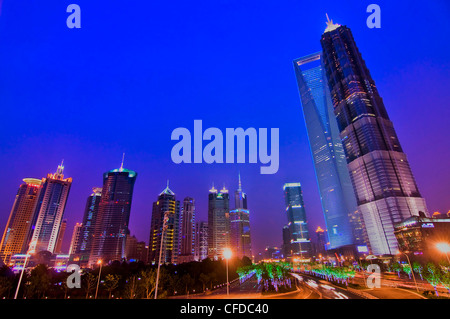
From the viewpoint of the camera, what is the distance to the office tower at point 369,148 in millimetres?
104625

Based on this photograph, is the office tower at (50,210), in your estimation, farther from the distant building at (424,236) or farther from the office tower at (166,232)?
the distant building at (424,236)

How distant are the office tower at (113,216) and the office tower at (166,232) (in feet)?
92.0

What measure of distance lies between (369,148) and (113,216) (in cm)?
17996

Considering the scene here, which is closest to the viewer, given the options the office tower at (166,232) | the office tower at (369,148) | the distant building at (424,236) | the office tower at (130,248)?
the distant building at (424,236)

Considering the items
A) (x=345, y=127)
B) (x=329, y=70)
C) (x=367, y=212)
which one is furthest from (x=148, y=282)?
(x=329, y=70)

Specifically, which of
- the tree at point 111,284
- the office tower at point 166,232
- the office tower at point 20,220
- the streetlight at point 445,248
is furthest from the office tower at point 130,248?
the streetlight at point 445,248

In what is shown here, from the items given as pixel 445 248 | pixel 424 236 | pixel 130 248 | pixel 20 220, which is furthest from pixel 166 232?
pixel 445 248

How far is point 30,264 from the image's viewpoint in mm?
132125

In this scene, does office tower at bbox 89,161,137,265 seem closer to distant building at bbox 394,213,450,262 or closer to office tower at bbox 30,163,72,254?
office tower at bbox 30,163,72,254

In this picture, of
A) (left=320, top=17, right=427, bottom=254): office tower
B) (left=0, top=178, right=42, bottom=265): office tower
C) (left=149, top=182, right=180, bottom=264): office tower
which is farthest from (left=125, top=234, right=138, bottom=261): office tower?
(left=320, top=17, right=427, bottom=254): office tower

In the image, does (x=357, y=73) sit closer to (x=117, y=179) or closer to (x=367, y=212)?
(x=367, y=212)

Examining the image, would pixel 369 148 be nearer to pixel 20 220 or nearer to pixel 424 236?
pixel 424 236

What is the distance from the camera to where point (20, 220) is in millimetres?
157875
